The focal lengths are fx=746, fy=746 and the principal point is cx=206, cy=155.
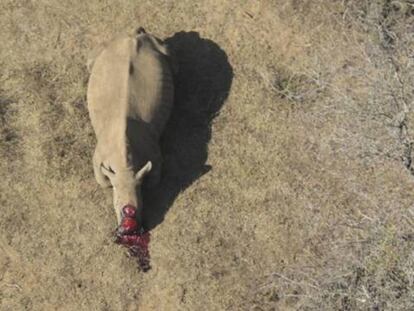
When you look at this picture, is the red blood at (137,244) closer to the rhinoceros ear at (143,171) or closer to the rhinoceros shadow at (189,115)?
the rhinoceros shadow at (189,115)

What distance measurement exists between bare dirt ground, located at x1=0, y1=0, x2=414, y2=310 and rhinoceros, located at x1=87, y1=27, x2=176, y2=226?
1.45 feet

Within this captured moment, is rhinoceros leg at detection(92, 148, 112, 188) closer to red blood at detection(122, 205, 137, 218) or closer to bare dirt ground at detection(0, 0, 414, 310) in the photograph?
bare dirt ground at detection(0, 0, 414, 310)

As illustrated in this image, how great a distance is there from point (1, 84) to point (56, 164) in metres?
1.91

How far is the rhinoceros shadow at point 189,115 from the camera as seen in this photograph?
36.6 ft

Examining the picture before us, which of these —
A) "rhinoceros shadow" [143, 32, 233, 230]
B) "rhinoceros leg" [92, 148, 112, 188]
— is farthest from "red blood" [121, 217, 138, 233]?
"rhinoceros leg" [92, 148, 112, 188]

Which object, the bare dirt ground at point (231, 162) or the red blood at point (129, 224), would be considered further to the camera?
the red blood at point (129, 224)

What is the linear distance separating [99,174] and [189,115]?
1823 mm

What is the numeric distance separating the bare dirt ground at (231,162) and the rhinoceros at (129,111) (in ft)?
1.45

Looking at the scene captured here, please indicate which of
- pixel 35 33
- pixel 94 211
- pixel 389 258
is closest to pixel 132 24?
pixel 35 33

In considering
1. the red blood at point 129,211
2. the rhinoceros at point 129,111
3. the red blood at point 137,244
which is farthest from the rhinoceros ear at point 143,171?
the red blood at point 137,244

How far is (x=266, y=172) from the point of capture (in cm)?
1130

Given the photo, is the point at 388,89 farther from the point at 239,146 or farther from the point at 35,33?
the point at 35,33

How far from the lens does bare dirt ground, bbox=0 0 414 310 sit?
1030 cm

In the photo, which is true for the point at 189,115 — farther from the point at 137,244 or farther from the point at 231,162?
the point at 137,244
